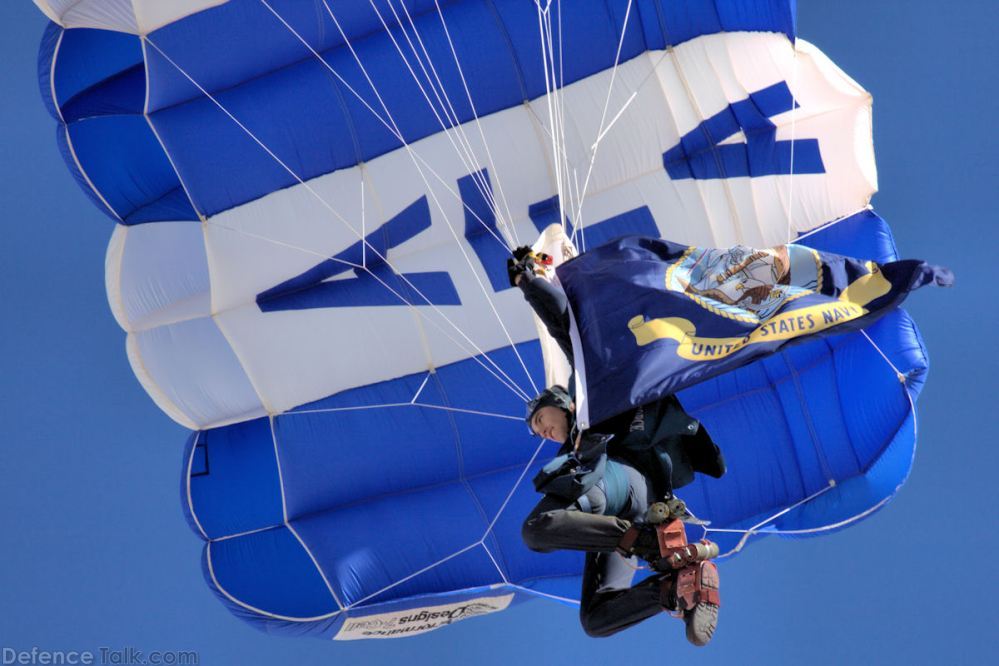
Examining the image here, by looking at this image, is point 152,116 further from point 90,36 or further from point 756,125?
point 756,125

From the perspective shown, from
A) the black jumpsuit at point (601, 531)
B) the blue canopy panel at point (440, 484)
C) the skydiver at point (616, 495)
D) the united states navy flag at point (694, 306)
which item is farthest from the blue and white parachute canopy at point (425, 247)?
the black jumpsuit at point (601, 531)

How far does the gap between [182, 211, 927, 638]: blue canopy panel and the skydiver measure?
1.90 metres

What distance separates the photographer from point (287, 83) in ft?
25.3

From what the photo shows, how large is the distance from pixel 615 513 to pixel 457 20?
329 centimetres

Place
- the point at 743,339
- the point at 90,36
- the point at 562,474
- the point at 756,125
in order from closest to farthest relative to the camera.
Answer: the point at 562,474
the point at 743,339
the point at 90,36
the point at 756,125

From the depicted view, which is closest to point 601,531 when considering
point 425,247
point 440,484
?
point 440,484

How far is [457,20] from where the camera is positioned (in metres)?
7.72

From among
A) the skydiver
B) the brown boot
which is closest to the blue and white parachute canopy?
the skydiver

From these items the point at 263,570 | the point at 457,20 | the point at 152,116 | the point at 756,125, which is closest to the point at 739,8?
the point at 756,125

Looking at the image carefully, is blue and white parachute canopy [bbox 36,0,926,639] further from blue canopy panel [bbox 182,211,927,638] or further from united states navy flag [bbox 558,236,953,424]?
united states navy flag [bbox 558,236,953,424]

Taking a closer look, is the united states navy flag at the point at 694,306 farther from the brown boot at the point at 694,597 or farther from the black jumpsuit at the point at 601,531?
the brown boot at the point at 694,597

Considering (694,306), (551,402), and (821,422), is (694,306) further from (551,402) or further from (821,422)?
(821,422)

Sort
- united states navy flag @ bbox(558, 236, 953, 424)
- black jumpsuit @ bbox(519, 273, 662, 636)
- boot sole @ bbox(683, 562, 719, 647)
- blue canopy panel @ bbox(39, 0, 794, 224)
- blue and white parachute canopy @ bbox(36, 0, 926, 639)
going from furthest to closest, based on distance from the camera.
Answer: blue and white parachute canopy @ bbox(36, 0, 926, 639), blue canopy panel @ bbox(39, 0, 794, 224), united states navy flag @ bbox(558, 236, 953, 424), black jumpsuit @ bbox(519, 273, 662, 636), boot sole @ bbox(683, 562, 719, 647)

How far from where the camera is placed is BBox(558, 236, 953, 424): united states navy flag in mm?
5879
